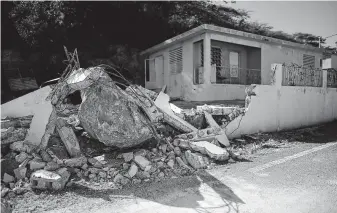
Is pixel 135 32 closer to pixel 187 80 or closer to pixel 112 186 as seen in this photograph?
pixel 187 80

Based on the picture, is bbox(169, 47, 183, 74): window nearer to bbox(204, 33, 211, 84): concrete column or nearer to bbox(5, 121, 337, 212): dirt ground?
bbox(204, 33, 211, 84): concrete column

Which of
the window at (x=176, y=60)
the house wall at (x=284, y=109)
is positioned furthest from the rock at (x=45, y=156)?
the window at (x=176, y=60)

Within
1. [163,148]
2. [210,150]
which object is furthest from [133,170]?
[210,150]

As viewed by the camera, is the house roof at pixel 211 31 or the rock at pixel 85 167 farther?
the house roof at pixel 211 31

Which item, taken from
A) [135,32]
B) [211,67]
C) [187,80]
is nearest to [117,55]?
[135,32]

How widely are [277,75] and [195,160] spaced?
5.27 metres

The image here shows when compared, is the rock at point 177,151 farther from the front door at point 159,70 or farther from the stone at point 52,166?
the front door at point 159,70

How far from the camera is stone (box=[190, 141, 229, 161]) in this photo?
564 cm

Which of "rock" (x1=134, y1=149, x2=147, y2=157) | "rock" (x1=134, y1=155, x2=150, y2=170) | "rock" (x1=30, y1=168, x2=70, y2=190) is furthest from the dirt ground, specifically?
"rock" (x1=134, y1=149, x2=147, y2=157)

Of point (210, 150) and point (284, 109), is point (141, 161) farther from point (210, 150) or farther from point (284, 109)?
point (284, 109)

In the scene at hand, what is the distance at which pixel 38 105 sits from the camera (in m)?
5.24

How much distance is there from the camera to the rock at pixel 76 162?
4.80 metres

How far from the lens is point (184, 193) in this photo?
165 inches

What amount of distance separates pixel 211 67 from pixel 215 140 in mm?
4995
